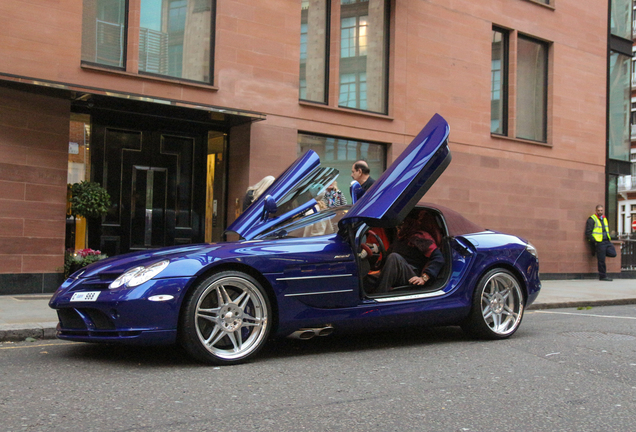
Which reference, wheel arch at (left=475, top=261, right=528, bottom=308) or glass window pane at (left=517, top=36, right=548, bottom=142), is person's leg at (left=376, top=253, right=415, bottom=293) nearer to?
wheel arch at (left=475, top=261, right=528, bottom=308)

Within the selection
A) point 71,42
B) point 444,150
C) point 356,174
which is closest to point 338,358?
point 444,150

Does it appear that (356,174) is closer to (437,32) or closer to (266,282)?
(266,282)

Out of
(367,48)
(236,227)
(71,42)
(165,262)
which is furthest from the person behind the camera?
(367,48)

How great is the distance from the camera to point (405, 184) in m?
5.25

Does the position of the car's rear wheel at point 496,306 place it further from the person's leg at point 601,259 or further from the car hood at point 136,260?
the person's leg at point 601,259

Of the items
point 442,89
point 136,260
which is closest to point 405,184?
point 136,260

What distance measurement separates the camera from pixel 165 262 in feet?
15.2

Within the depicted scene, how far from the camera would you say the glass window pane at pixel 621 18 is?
18531 mm

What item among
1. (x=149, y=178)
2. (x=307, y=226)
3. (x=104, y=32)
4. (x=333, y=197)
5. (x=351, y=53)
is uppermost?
(x=351, y=53)

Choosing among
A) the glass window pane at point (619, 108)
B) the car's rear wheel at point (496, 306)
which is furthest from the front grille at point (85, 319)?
the glass window pane at point (619, 108)

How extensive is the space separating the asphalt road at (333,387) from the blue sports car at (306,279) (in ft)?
0.86

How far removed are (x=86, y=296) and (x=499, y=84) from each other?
13569 millimetres

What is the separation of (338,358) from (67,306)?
2131 millimetres

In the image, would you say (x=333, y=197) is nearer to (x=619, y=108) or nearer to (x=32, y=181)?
(x=32, y=181)
